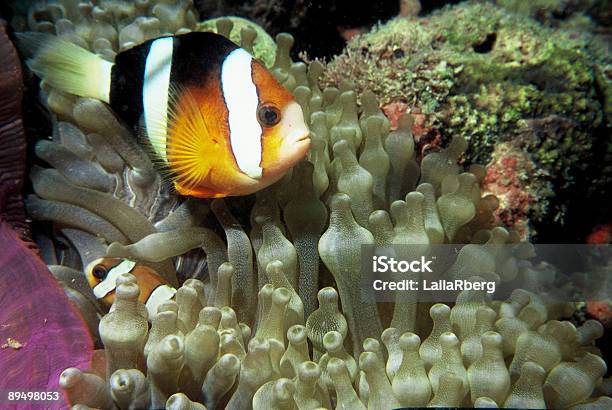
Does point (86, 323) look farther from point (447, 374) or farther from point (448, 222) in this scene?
point (448, 222)

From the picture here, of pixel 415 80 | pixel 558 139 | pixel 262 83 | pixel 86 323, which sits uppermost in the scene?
pixel 262 83

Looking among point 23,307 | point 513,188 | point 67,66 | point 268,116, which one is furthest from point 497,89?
point 23,307

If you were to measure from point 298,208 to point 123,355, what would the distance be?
0.52m

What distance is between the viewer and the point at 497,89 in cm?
172

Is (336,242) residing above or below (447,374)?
above

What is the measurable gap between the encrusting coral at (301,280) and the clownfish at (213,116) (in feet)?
0.46

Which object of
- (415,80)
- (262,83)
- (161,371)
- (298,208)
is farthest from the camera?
(415,80)

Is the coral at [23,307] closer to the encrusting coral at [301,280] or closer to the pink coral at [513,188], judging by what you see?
the encrusting coral at [301,280]

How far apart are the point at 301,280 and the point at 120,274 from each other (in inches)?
17.5

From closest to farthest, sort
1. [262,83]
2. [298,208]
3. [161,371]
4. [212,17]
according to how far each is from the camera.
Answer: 1. [161,371]
2. [262,83]
3. [298,208]
4. [212,17]

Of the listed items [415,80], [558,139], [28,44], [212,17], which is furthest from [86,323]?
[212,17]

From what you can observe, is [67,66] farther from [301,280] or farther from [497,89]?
[497,89]

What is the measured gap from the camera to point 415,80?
66.2 inches

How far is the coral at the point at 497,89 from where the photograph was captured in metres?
1.66
